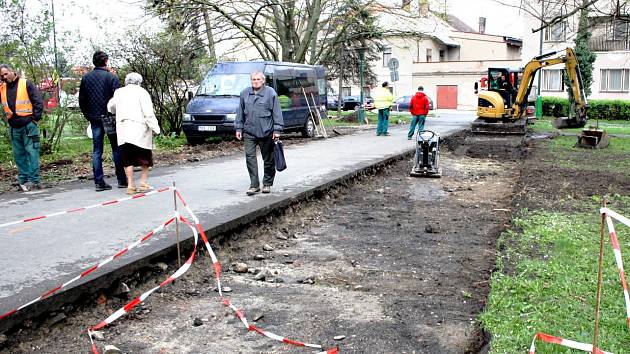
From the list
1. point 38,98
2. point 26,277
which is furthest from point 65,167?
point 26,277

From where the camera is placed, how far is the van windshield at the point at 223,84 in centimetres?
1731

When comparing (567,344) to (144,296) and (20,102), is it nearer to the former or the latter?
(144,296)

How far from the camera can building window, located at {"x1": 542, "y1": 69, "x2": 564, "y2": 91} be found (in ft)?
150

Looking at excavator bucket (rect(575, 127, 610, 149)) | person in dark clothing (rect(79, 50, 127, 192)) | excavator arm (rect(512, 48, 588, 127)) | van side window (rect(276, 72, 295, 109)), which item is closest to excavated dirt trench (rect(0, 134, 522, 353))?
person in dark clothing (rect(79, 50, 127, 192))

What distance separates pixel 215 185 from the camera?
10.2m

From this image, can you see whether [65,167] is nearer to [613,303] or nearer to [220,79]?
[220,79]

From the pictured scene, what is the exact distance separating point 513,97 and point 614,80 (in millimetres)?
23075

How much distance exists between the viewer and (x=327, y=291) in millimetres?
5543

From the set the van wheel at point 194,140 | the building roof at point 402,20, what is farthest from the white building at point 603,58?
the van wheel at point 194,140

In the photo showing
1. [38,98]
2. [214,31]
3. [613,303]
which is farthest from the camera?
[214,31]

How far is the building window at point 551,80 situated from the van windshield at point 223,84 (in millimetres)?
34763

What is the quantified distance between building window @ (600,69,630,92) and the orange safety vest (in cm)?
4264

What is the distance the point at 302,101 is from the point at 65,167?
357 inches

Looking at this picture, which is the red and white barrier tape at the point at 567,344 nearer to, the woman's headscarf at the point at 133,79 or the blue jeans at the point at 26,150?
the woman's headscarf at the point at 133,79
